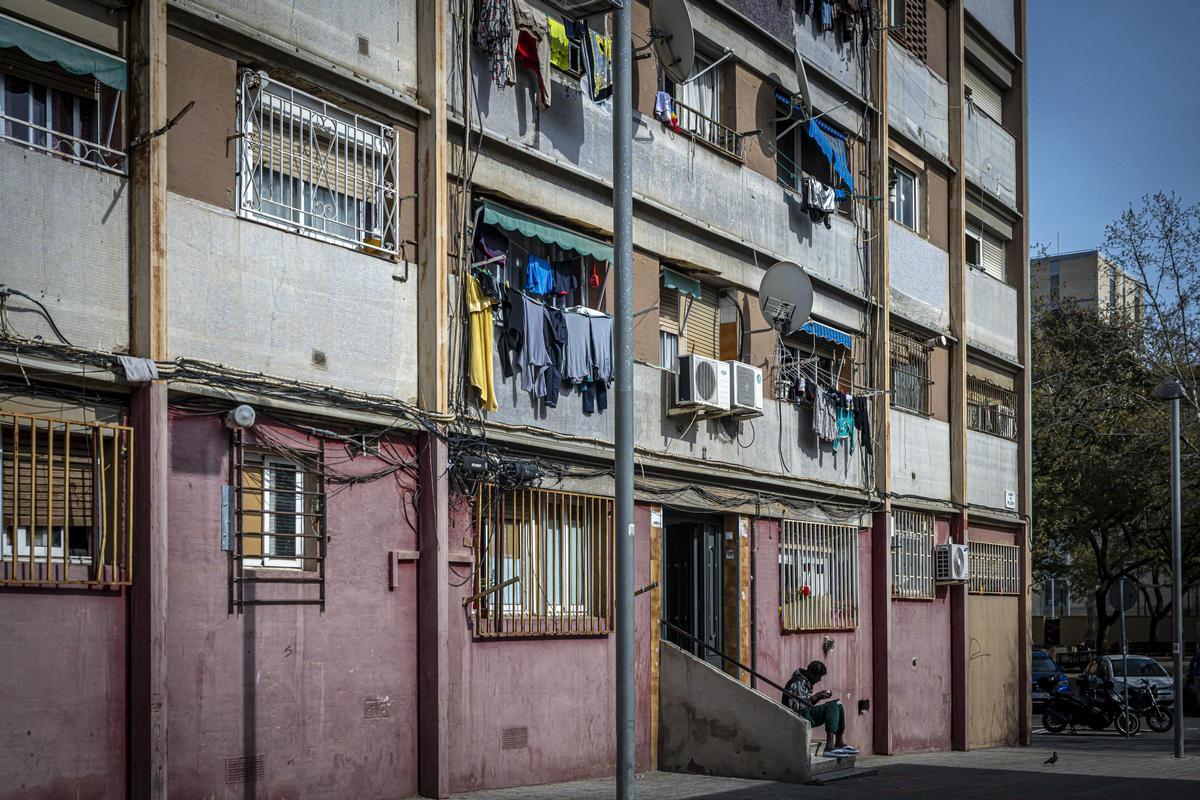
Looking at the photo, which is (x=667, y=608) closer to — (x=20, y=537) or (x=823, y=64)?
(x=823, y=64)

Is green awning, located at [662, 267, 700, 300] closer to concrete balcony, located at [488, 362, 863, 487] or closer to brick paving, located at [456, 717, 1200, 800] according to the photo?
concrete balcony, located at [488, 362, 863, 487]

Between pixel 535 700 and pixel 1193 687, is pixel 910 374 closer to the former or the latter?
pixel 535 700

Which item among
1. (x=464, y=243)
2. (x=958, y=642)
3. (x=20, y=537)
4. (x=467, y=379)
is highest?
(x=464, y=243)

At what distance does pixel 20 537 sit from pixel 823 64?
14082mm

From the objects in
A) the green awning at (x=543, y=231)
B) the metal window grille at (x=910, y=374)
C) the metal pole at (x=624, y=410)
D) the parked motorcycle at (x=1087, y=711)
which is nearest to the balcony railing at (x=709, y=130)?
the green awning at (x=543, y=231)

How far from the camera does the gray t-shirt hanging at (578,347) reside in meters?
15.2

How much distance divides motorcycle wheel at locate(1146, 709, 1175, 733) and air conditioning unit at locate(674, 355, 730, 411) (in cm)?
1788

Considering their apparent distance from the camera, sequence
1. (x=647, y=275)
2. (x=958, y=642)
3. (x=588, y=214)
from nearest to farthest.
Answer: (x=588, y=214) < (x=647, y=275) < (x=958, y=642)

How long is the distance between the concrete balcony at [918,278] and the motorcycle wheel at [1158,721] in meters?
11.6

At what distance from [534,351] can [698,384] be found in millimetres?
2857

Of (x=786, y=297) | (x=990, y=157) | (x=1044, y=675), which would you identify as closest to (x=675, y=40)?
(x=786, y=297)

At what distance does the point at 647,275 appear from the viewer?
16781 mm

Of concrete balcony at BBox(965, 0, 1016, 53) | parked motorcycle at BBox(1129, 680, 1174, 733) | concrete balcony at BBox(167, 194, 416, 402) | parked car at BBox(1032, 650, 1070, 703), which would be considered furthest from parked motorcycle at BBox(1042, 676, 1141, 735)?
concrete balcony at BBox(167, 194, 416, 402)

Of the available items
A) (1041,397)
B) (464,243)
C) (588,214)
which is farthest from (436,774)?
(1041,397)
